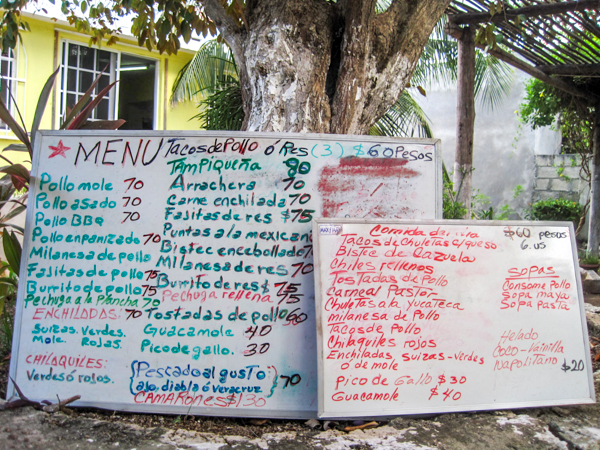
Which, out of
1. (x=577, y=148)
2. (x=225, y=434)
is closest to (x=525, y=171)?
(x=577, y=148)

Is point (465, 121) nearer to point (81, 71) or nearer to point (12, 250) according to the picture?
point (12, 250)

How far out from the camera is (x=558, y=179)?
10.4 meters

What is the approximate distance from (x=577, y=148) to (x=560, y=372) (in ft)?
23.1

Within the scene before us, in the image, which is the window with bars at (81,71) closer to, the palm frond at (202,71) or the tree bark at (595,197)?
the palm frond at (202,71)

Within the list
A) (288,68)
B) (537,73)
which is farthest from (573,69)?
(288,68)

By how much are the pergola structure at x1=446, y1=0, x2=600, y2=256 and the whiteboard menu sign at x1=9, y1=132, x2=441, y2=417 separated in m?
2.46

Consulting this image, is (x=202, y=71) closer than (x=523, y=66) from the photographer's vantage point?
No

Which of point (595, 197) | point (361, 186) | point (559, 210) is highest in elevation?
point (595, 197)

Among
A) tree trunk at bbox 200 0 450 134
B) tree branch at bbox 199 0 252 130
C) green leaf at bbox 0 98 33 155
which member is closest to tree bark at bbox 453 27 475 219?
tree trunk at bbox 200 0 450 134

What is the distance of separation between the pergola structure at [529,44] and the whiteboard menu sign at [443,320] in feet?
7.73

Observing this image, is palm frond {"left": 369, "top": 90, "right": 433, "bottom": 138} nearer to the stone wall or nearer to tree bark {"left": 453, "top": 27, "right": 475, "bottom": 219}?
tree bark {"left": 453, "top": 27, "right": 475, "bottom": 219}

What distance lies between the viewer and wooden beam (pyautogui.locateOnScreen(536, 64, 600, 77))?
6.96 metres

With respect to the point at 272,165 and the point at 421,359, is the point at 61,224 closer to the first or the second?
the point at 272,165

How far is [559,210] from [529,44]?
179 inches
